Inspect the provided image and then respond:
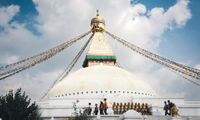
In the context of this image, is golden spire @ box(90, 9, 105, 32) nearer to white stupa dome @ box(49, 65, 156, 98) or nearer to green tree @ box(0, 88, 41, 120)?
white stupa dome @ box(49, 65, 156, 98)

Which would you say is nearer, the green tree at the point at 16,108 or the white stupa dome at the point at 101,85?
the green tree at the point at 16,108

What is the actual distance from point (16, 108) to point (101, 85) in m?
16.1

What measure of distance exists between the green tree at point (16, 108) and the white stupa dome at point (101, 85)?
1423 centimetres

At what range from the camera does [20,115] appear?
56.6 feet

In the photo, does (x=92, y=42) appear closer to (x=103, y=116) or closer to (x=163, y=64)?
(x=163, y=64)

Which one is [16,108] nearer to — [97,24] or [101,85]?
[101,85]

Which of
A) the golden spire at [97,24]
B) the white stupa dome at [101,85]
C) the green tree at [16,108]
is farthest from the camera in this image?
the golden spire at [97,24]

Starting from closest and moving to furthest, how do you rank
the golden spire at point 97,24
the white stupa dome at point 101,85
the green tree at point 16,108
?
the green tree at point 16,108
the white stupa dome at point 101,85
the golden spire at point 97,24

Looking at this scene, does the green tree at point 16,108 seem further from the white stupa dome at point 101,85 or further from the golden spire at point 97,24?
the golden spire at point 97,24

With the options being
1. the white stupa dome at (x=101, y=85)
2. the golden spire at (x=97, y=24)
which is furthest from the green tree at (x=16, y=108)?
the golden spire at (x=97, y=24)

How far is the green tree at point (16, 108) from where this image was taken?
674 inches

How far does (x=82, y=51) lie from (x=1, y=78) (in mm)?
17734

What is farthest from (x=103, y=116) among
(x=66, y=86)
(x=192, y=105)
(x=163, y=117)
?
(x=66, y=86)

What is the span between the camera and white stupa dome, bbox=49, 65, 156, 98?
107ft
